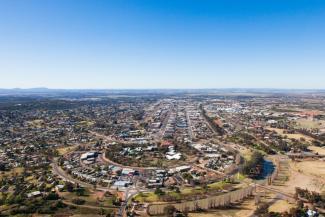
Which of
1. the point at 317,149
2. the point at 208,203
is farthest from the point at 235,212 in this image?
the point at 317,149

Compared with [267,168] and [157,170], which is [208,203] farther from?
[267,168]

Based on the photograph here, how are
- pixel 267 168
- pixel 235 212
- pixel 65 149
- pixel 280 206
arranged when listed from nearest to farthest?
pixel 235 212 < pixel 280 206 < pixel 267 168 < pixel 65 149

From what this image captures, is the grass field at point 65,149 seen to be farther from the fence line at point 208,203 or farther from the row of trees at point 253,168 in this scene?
the row of trees at point 253,168

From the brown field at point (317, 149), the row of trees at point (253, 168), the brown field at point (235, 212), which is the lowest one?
the brown field at point (235, 212)

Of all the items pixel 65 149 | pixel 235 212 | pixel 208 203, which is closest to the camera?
pixel 235 212

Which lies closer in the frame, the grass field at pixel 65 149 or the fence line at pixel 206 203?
the fence line at pixel 206 203

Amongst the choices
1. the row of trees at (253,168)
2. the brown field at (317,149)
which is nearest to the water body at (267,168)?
the row of trees at (253,168)

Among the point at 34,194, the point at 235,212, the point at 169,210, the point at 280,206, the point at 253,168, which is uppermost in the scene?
the point at 253,168

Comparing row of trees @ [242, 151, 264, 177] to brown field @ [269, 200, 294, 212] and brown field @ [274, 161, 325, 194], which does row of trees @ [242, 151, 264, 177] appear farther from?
brown field @ [269, 200, 294, 212]

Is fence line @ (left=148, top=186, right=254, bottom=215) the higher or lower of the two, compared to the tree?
lower

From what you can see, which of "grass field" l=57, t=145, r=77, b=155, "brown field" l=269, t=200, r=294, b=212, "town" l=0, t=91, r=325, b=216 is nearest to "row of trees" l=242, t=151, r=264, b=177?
"town" l=0, t=91, r=325, b=216

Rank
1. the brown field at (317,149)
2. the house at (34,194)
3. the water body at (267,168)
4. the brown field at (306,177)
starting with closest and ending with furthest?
the house at (34,194) → the brown field at (306,177) → the water body at (267,168) → the brown field at (317,149)

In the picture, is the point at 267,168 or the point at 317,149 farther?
the point at 317,149
